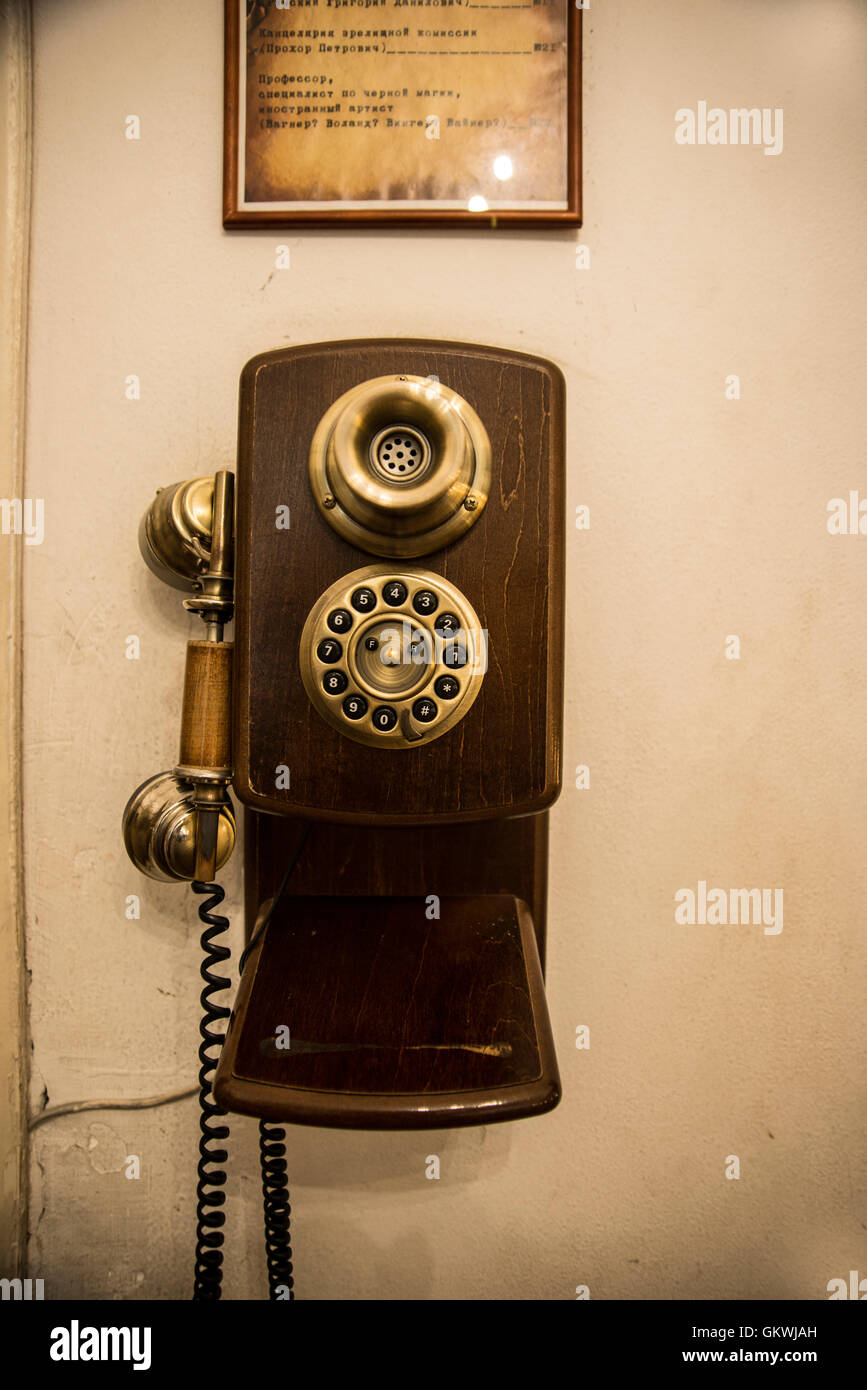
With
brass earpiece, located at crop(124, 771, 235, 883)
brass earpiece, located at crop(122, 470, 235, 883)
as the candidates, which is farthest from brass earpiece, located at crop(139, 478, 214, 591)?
brass earpiece, located at crop(124, 771, 235, 883)

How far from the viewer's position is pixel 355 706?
2.07 feet

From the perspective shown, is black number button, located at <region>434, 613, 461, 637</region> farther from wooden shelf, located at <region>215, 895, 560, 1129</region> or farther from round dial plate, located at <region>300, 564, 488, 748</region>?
wooden shelf, located at <region>215, 895, 560, 1129</region>

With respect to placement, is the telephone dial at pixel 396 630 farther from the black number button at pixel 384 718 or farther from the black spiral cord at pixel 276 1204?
the black spiral cord at pixel 276 1204

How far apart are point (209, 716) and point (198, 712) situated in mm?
12

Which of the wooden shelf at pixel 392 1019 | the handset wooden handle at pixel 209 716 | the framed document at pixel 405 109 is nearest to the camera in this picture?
the wooden shelf at pixel 392 1019

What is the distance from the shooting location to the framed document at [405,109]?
2.69 ft

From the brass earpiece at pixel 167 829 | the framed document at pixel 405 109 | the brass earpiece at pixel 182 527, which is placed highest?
the framed document at pixel 405 109

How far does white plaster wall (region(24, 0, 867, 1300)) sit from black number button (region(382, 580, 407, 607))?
0.30 m

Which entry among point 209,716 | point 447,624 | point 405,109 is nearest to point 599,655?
point 447,624

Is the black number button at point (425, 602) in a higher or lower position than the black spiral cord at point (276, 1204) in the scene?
higher

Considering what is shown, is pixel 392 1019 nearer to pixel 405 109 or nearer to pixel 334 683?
pixel 334 683

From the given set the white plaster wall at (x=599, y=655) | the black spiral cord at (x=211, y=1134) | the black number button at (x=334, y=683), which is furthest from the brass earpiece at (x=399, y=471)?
the black spiral cord at (x=211, y=1134)

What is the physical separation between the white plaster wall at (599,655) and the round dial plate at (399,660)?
276 mm
